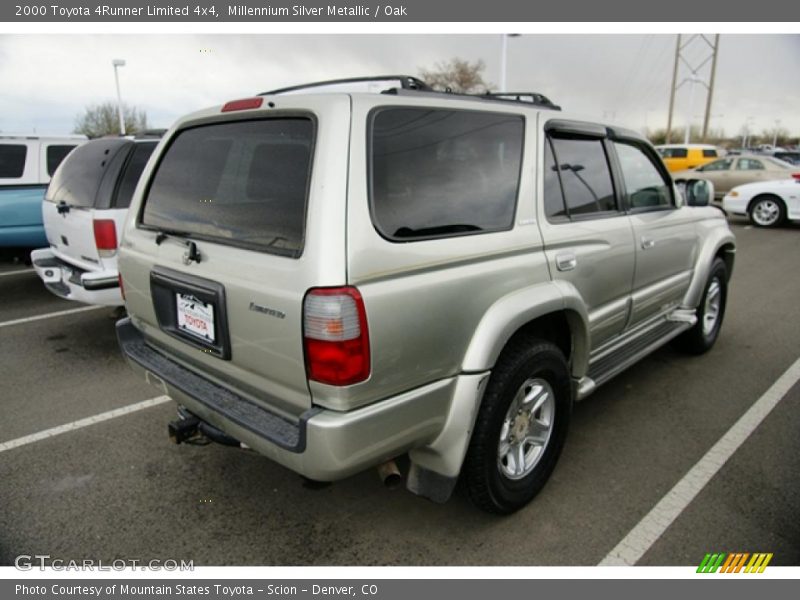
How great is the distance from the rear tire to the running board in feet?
1.29

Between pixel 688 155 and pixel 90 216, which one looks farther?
pixel 688 155


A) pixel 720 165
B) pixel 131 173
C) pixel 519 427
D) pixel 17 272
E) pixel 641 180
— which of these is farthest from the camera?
pixel 720 165

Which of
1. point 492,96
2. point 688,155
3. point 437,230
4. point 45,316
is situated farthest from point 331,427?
point 688,155

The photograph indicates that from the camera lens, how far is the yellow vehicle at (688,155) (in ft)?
72.3

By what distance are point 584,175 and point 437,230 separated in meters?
1.32

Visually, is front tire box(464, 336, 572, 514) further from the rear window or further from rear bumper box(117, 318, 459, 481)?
the rear window

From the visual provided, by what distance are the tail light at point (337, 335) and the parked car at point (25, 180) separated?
20.2 feet

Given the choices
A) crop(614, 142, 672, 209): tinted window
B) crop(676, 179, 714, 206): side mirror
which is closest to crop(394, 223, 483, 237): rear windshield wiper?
crop(614, 142, 672, 209): tinted window

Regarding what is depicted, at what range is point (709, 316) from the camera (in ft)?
15.8

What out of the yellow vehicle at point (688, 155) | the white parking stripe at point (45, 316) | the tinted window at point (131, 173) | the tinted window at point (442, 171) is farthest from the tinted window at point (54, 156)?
the yellow vehicle at point (688, 155)

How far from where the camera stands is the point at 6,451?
3.27m

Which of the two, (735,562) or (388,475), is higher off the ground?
(388,475)

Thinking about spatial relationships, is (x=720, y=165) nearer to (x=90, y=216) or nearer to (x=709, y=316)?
(x=709, y=316)

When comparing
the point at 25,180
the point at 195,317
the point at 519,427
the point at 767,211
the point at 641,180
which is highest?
the point at 641,180
